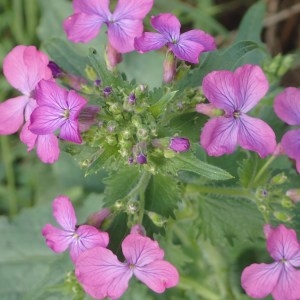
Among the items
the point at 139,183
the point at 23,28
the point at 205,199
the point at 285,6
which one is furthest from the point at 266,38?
the point at 139,183

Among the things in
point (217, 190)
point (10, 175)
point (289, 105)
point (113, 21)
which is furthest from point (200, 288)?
point (10, 175)

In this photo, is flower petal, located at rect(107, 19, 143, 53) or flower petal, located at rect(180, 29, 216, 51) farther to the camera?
flower petal, located at rect(107, 19, 143, 53)

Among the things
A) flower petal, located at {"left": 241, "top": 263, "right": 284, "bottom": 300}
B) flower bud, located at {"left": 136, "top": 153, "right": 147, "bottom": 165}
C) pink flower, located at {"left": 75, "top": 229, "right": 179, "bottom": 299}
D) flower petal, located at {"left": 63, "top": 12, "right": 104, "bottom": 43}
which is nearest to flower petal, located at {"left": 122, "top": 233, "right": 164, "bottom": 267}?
pink flower, located at {"left": 75, "top": 229, "right": 179, "bottom": 299}

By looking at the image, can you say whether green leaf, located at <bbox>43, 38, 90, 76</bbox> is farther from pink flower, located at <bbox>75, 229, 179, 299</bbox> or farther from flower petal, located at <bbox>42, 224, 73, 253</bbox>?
pink flower, located at <bbox>75, 229, 179, 299</bbox>

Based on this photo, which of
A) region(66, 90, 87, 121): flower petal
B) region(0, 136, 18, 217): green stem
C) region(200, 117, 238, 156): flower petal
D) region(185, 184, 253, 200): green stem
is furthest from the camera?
region(0, 136, 18, 217): green stem

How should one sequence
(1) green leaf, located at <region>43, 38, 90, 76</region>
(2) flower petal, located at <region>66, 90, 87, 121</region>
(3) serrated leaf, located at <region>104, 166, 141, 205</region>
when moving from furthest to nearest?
(1) green leaf, located at <region>43, 38, 90, 76</region>, (3) serrated leaf, located at <region>104, 166, 141, 205</region>, (2) flower petal, located at <region>66, 90, 87, 121</region>

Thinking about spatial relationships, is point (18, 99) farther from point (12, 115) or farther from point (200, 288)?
point (200, 288)

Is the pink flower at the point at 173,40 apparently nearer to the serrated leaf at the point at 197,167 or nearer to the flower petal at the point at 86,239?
the serrated leaf at the point at 197,167
